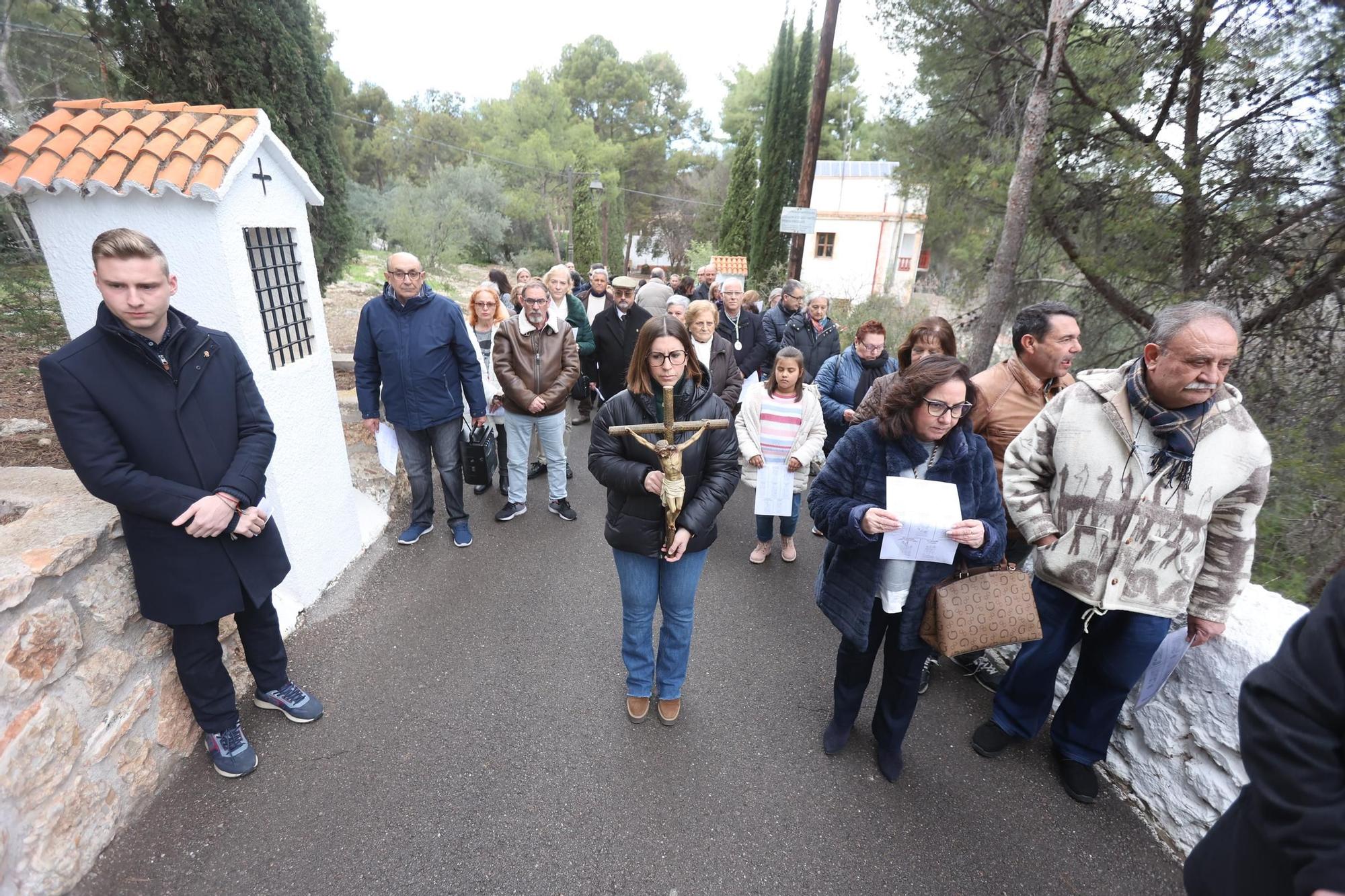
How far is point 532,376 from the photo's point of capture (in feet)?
16.6

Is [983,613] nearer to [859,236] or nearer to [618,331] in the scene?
Result: [618,331]

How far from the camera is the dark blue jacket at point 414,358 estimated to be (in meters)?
4.36

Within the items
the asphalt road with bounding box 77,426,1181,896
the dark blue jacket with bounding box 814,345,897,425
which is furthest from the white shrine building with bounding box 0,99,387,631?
the dark blue jacket with bounding box 814,345,897,425

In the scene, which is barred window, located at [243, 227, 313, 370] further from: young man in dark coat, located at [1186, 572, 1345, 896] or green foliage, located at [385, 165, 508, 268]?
green foliage, located at [385, 165, 508, 268]

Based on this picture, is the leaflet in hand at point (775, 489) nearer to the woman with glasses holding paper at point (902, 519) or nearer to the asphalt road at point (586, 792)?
the asphalt road at point (586, 792)

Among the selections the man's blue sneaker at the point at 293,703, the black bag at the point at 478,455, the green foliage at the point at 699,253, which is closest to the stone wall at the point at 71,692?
the man's blue sneaker at the point at 293,703

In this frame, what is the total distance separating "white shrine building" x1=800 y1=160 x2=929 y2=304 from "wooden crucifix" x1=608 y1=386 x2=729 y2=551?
28.0 metres

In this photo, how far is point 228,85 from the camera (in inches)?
251

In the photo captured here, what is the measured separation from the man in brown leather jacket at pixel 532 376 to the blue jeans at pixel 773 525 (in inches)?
65.1

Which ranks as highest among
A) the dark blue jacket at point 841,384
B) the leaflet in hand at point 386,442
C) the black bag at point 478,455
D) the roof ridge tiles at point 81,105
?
the roof ridge tiles at point 81,105

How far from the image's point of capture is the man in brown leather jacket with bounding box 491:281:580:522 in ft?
16.4

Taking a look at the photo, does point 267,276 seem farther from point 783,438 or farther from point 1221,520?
point 1221,520

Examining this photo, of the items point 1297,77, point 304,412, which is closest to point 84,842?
point 304,412

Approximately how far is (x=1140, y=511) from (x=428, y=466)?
451cm
